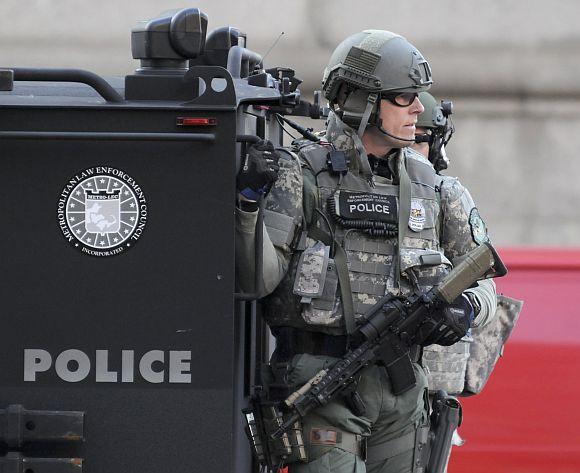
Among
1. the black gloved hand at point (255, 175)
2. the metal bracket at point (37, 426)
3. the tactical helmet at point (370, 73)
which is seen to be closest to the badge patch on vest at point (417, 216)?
the tactical helmet at point (370, 73)

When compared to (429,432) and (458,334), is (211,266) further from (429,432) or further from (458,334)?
(429,432)

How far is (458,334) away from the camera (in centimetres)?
391

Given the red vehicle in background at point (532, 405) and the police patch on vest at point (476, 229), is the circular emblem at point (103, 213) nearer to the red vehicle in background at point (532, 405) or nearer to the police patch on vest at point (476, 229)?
the police patch on vest at point (476, 229)

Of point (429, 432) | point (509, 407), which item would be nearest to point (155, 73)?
point (429, 432)

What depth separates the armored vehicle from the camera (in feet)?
10.8

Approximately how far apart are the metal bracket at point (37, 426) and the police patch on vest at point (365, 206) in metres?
1.05

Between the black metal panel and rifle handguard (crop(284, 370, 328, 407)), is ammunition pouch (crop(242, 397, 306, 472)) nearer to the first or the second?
rifle handguard (crop(284, 370, 328, 407))

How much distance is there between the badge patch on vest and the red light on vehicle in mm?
883

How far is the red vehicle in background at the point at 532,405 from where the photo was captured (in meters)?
5.43

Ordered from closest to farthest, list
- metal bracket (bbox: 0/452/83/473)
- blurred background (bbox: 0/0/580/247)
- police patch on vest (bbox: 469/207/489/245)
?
metal bracket (bbox: 0/452/83/473) < police patch on vest (bbox: 469/207/489/245) < blurred background (bbox: 0/0/580/247)

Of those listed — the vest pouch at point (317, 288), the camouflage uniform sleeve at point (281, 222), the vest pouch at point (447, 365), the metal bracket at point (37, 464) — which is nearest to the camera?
the metal bracket at point (37, 464)

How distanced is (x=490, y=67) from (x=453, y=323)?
7769mm

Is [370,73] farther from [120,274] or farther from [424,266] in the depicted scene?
[120,274]

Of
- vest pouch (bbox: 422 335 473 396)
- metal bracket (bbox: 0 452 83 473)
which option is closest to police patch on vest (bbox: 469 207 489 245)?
vest pouch (bbox: 422 335 473 396)
